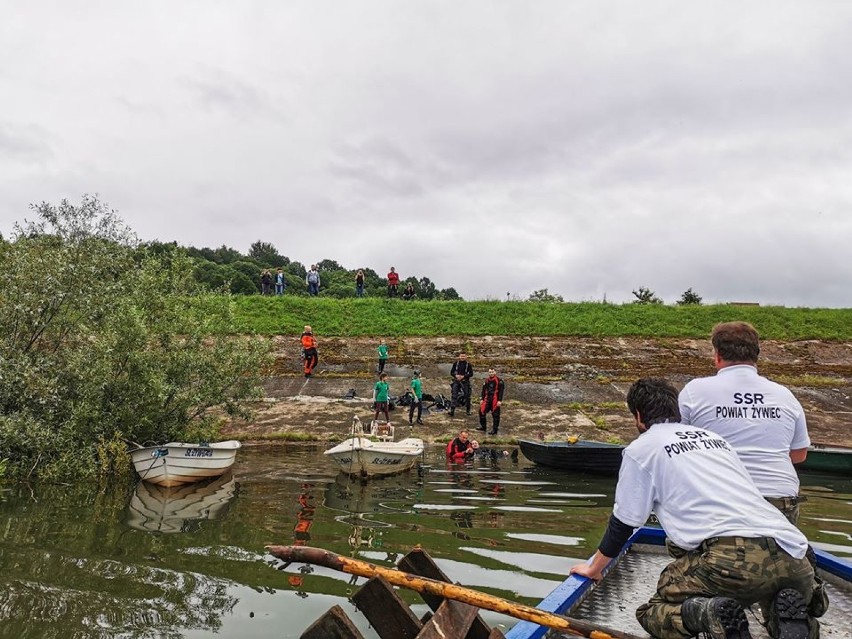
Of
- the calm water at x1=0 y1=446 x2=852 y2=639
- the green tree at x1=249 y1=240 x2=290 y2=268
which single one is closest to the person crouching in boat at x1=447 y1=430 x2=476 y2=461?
the calm water at x1=0 y1=446 x2=852 y2=639

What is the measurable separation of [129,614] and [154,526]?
3943 mm

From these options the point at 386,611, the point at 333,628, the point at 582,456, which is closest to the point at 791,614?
the point at 386,611

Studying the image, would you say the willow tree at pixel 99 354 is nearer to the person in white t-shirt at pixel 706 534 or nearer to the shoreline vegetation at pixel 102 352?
the shoreline vegetation at pixel 102 352

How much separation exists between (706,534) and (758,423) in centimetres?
129

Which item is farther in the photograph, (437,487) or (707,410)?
(437,487)

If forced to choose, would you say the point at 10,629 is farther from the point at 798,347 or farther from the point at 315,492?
the point at 798,347

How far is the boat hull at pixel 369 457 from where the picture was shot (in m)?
14.3

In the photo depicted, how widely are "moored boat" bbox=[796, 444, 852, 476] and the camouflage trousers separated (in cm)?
1488

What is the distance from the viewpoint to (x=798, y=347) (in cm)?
3519

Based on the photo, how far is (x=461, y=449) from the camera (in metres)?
17.3

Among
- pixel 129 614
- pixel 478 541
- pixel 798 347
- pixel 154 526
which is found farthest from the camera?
pixel 798 347

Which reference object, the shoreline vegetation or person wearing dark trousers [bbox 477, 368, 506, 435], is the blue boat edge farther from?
person wearing dark trousers [bbox 477, 368, 506, 435]

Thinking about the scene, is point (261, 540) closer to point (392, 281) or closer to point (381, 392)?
point (381, 392)

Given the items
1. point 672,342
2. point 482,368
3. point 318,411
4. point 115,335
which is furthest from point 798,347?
point 115,335
